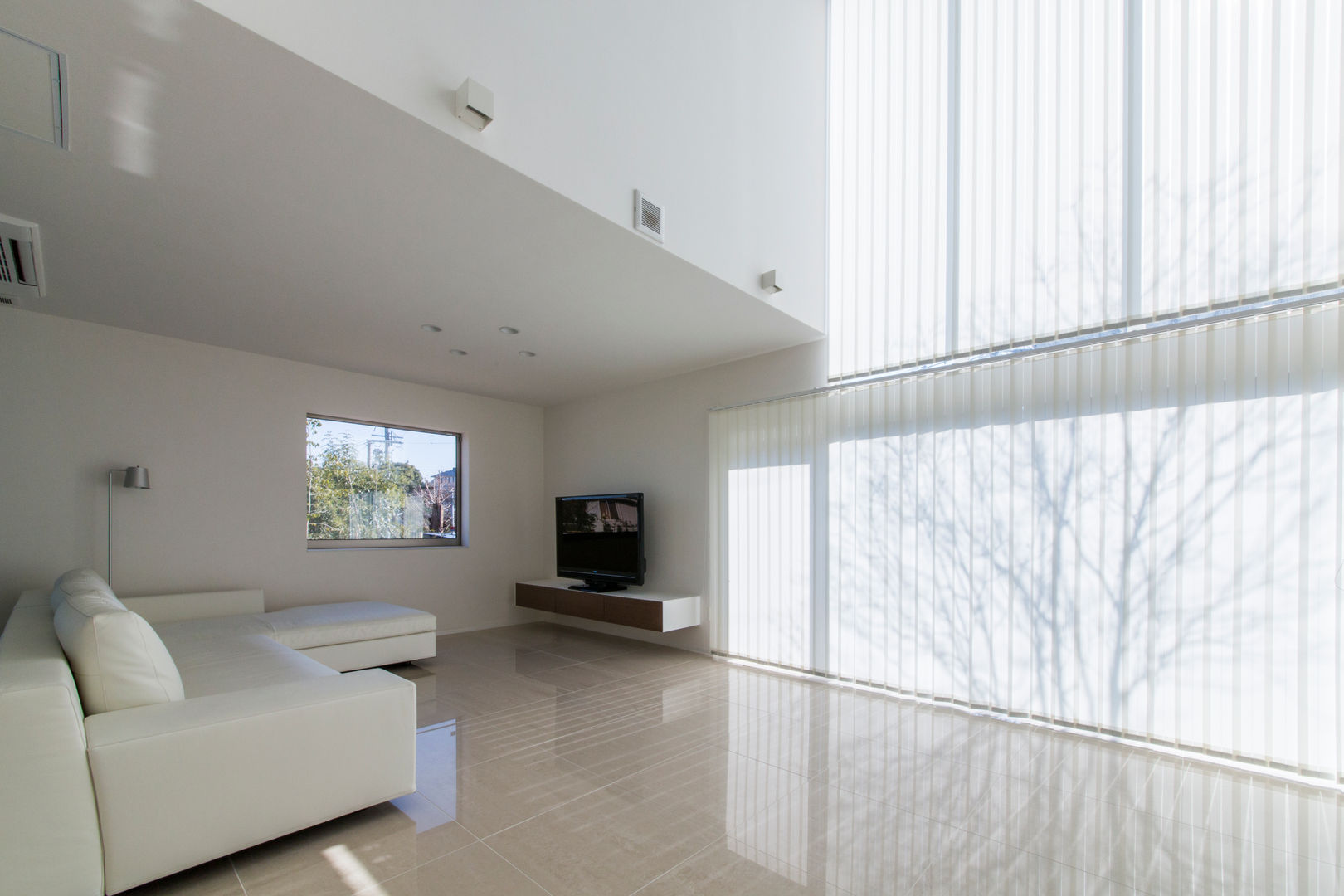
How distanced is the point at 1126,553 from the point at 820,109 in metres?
3.58

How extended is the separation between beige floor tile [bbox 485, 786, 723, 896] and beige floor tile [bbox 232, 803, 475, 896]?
0.82 feet

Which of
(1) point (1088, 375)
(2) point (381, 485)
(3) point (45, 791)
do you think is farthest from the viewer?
(2) point (381, 485)

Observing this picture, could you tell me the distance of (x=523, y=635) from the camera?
20.6 feet

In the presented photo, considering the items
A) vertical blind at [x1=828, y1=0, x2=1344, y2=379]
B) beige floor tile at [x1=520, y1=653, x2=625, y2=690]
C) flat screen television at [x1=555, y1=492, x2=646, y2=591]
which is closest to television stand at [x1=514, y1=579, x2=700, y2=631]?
flat screen television at [x1=555, y1=492, x2=646, y2=591]

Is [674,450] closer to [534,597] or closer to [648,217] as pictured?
[534,597]

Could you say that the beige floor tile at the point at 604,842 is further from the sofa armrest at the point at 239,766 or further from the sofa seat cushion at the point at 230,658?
the sofa seat cushion at the point at 230,658

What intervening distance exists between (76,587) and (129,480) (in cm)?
169

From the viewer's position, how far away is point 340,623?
454 cm

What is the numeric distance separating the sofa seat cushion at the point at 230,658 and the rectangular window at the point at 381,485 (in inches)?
59.9

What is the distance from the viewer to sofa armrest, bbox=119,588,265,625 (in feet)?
14.3

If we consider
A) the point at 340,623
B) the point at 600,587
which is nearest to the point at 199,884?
the point at 340,623

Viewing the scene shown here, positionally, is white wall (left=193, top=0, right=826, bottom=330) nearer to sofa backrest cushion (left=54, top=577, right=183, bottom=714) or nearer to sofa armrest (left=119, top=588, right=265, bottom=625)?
sofa backrest cushion (left=54, top=577, right=183, bottom=714)

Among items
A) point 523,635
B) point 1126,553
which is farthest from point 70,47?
point 523,635

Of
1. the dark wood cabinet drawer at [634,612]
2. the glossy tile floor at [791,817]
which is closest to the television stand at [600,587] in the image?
the dark wood cabinet drawer at [634,612]
